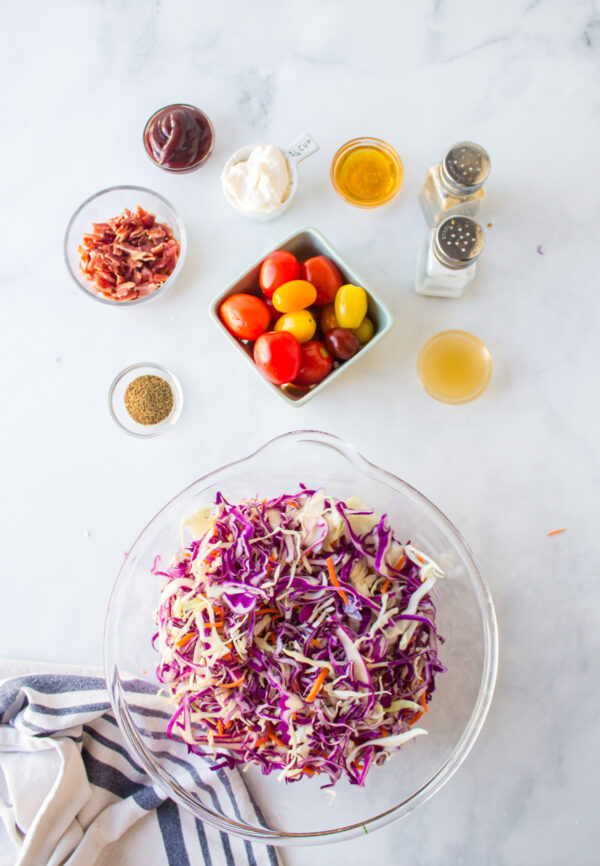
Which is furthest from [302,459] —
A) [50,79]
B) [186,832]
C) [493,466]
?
[50,79]

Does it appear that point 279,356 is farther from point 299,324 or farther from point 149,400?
point 149,400

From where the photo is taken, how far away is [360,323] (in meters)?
1.63

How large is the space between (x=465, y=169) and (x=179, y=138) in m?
0.75

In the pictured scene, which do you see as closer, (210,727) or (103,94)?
(210,727)

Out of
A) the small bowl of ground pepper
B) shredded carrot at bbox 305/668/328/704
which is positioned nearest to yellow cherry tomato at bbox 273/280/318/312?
the small bowl of ground pepper

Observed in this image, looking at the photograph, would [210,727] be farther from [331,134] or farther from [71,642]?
[331,134]

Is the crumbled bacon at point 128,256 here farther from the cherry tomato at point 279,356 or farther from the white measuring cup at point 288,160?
the cherry tomato at point 279,356

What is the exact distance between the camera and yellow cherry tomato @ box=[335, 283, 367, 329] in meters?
1.58

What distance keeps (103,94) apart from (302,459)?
1.19m

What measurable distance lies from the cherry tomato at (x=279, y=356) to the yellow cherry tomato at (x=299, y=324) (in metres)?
0.02

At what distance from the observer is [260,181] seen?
1.66m

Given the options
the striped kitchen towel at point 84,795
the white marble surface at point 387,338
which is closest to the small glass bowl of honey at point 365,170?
the white marble surface at point 387,338

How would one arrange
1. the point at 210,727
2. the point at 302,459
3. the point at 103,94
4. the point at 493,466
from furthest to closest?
1. the point at 103,94
2. the point at 493,466
3. the point at 302,459
4. the point at 210,727

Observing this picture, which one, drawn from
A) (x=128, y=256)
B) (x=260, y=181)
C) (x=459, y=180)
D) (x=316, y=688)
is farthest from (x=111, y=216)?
(x=316, y=688)
